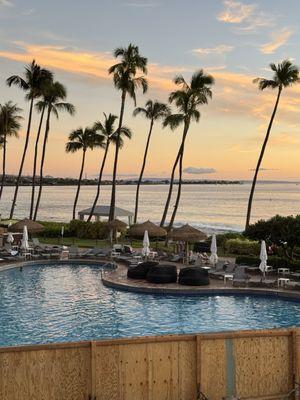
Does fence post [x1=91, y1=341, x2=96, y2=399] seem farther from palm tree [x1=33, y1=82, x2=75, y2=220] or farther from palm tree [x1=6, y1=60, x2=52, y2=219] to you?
Answer: palm tree [x1=33, y1=82, x2=75, y2=220]

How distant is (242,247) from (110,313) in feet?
53.9

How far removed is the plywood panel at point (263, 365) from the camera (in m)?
9.40

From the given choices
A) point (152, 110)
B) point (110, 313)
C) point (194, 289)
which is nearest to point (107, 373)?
point (110, 313)

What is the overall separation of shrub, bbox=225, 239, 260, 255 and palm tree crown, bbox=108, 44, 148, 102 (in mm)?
16860

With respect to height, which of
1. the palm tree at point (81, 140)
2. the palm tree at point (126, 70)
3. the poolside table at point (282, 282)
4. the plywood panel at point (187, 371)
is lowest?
the poolside table at point (282, 282)

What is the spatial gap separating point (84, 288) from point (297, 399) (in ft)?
50.2

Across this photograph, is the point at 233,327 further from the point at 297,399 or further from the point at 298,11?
the point at 298,11

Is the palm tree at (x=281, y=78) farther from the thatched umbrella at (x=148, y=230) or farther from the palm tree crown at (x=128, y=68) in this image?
the palm tree crown at (x=128, y=68)

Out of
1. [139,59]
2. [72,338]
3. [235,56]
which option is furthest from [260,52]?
[72,338]

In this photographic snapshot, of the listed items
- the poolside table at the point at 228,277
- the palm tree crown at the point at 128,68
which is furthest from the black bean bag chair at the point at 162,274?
the palm tree crown at the point at 128,68

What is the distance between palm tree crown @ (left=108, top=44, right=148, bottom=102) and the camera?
4362cm

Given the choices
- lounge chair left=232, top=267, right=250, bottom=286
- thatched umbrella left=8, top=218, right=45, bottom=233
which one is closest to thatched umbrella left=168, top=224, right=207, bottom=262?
lounge chair left=232, top=267, right=250, bottom=286

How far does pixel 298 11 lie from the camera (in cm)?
2517

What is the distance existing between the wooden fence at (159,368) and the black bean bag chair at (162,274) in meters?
13.9
